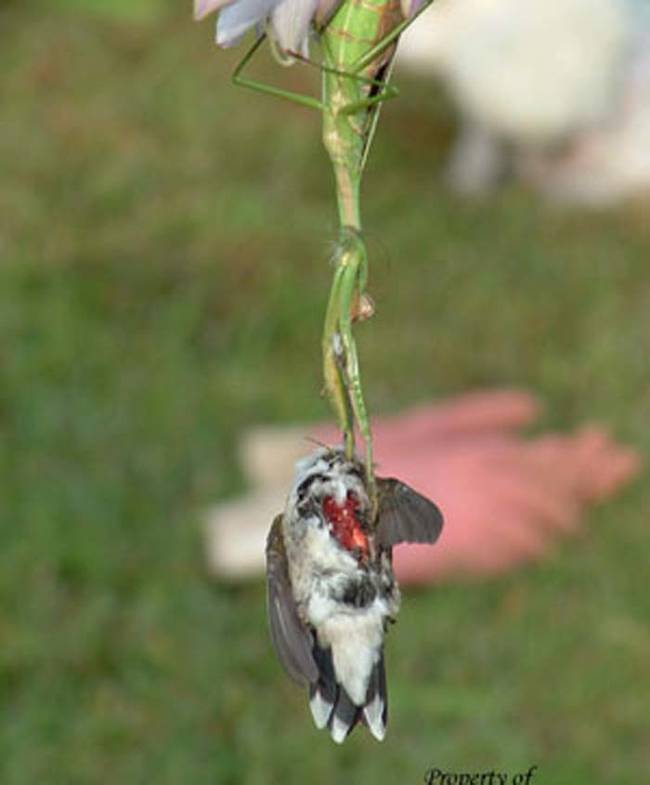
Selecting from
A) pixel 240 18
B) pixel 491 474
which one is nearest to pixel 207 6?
pixel 240 18

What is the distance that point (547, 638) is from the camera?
202 cm

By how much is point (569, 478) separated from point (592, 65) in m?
0.84

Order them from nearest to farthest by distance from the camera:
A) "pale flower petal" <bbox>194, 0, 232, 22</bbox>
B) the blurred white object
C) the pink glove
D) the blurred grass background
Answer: "pale flower petal" <bbox>194, 0, 232, 22</bbox> < the blurred grass background < the pink glove < the blurred white object

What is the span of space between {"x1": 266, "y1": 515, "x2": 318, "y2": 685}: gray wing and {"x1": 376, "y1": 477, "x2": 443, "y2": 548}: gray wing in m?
0.02

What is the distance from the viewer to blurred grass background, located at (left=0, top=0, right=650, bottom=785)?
1.88 meters

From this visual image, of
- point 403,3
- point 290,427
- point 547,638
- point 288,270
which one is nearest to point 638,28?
point 288,270

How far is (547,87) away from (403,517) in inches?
99.0

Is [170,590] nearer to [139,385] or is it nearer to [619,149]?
[139,385]

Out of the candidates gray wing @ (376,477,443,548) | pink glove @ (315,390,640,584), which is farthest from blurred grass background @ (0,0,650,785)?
gray wing @ (376,477,443,548)

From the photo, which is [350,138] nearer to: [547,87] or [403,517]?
[403,517]

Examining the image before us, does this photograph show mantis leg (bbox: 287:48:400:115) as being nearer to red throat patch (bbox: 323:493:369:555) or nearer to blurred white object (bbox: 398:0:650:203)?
red throat patch (bbox: 323:493:369:555)

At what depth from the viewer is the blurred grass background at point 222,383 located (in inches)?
74.0

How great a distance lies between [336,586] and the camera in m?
0.40

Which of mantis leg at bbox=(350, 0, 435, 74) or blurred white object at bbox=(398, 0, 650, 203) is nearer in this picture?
mantis leg at bbox=(350, 0, 435, 74)
